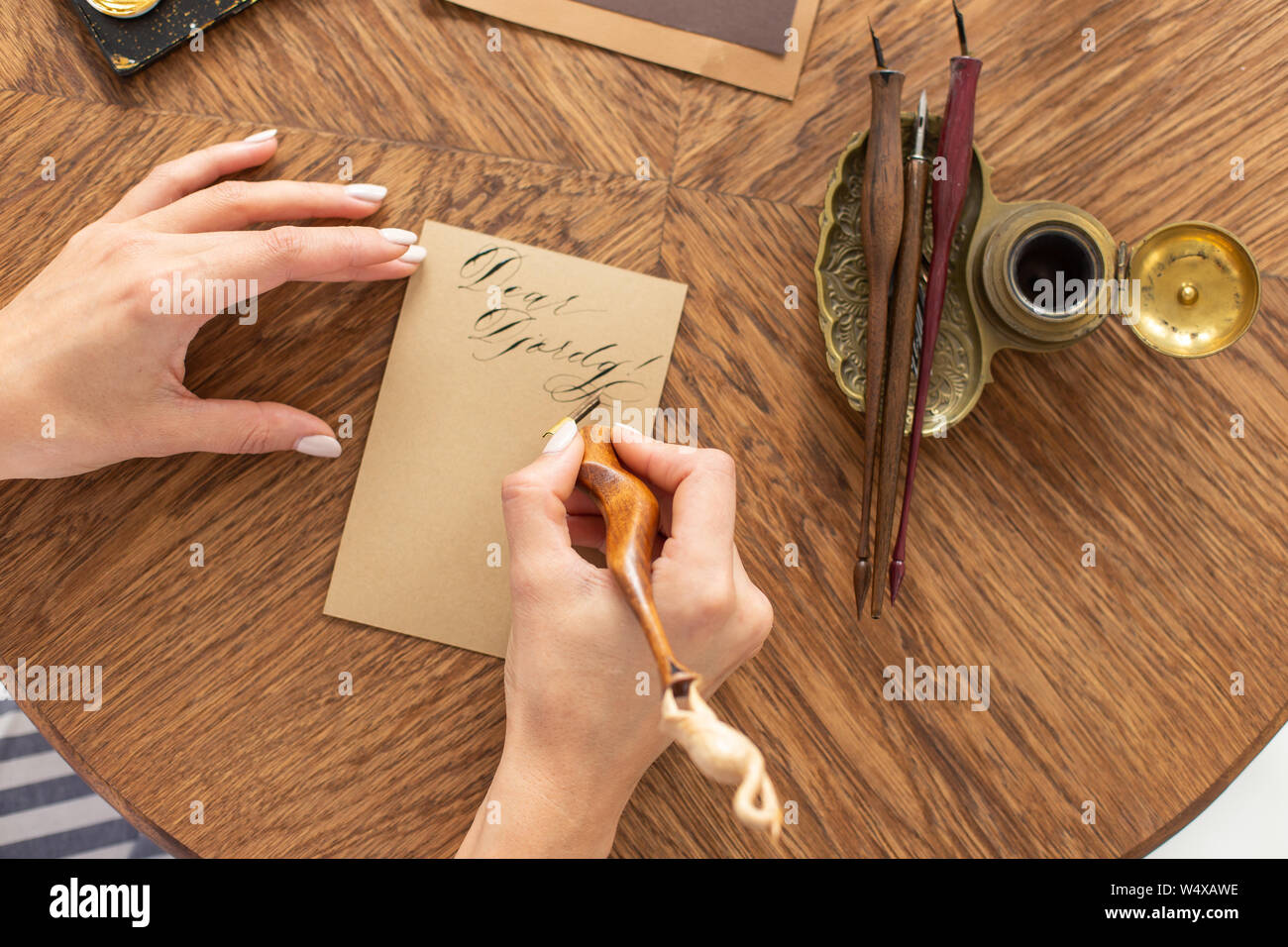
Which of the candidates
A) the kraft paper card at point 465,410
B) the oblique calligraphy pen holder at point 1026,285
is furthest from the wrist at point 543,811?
the oblique calligraphy pen holder at point 1026,285

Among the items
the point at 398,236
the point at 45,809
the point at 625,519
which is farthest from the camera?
the point at 45,809

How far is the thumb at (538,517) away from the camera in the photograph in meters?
0.63

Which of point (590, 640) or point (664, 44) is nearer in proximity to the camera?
point (590, 640)

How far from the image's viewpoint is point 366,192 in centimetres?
73

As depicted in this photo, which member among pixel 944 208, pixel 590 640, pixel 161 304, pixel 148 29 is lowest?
pixel 590 640

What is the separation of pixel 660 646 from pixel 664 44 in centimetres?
56

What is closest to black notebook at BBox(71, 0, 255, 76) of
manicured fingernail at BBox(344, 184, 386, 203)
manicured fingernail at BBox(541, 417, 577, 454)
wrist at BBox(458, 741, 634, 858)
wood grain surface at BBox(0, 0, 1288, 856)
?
wood grain surface at BBox(0, 0, 1288, 856)

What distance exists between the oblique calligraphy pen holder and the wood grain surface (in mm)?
34

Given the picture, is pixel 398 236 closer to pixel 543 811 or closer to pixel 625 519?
pixel 625 519

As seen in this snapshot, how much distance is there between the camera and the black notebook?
0.73 metres

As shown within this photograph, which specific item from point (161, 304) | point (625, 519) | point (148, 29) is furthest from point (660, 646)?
point (148, 29)

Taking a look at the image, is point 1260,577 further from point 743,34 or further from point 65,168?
point 65,168

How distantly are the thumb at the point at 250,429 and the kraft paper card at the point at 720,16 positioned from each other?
456mm

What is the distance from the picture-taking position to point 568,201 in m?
0.75
